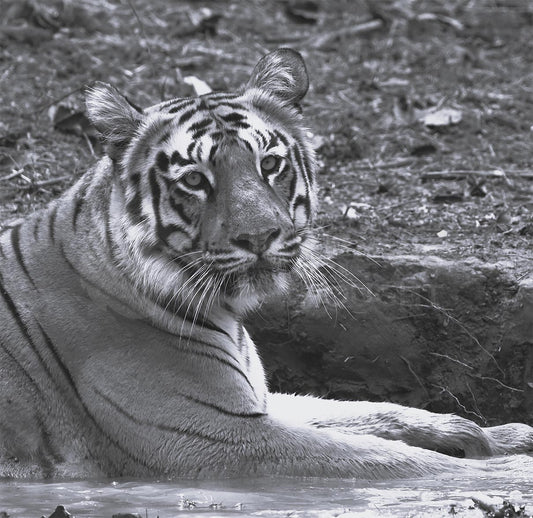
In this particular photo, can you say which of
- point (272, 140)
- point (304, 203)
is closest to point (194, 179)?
point (272, 140)

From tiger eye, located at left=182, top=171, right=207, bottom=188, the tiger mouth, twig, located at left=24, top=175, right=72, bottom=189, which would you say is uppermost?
tiger eye, located at left=182, top=171, right=207, bottom=188

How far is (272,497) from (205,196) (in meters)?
1.14

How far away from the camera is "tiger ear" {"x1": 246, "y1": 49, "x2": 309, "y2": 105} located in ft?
16.1

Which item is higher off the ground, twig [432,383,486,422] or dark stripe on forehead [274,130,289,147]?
dark stripe on forehead [274,130,289,147]

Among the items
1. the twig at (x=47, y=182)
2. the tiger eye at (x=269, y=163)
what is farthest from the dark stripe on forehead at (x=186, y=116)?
the twig at (x=47, y=182)

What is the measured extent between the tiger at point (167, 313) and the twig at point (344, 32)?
5.18 metres

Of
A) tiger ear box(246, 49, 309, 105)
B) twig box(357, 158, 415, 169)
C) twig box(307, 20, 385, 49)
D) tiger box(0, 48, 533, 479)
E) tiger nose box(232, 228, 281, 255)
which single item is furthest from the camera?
twig box(307, 20, 385, 49)

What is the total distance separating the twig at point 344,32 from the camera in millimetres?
9836

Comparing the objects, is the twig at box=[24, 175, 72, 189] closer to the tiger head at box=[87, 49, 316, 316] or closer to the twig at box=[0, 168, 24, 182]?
the twig at box=[0, 168, 24, 182]

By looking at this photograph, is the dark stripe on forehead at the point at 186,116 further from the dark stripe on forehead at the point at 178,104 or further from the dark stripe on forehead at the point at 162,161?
the dark stripe on forehead at the point at 162,161

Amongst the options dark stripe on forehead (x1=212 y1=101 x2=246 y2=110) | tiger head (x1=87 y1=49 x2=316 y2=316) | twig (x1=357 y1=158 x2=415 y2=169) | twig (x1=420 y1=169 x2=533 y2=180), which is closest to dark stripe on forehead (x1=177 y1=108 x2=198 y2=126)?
tiger head (x1=87 y1=49 x2=316 y2=316)

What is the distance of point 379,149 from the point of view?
786 centimetres

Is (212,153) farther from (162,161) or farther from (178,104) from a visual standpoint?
(178,104)

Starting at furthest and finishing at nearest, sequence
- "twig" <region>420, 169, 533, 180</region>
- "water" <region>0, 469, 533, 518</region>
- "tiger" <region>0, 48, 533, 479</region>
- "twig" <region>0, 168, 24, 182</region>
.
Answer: "twig" <region>420, 169, 533, 180</region>, "twig" <region>0, 168, 24, 182</region>, "tiger" <region>0, 48, 533, 479</region>, "water" <region>0, 469, 533, 518</region>
